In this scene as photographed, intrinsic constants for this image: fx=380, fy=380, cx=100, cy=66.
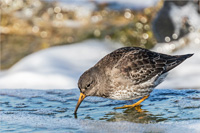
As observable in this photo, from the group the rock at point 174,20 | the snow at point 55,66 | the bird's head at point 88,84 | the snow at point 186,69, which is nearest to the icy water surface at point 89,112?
the bird's head at point 88,84

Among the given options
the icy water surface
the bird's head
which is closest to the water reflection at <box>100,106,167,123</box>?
the icy water surface

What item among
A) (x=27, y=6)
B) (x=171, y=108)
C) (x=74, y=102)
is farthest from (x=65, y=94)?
(x=27, y=6)

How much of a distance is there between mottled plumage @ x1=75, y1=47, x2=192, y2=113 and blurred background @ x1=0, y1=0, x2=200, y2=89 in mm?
3534

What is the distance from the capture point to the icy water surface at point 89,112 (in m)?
5.42

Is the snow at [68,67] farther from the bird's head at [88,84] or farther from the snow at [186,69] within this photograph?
the bird's head at [88,84]

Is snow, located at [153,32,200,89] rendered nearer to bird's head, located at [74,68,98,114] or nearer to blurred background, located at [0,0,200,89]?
blurred background, located at [0,0,200,89]

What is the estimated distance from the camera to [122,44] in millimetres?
11164

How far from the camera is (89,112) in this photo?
6270 mm

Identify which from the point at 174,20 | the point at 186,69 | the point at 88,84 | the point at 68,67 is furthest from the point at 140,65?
the point at 174,20

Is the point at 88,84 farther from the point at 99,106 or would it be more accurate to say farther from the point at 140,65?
the point at 140,65

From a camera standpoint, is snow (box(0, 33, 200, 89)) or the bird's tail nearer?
the bird's tail

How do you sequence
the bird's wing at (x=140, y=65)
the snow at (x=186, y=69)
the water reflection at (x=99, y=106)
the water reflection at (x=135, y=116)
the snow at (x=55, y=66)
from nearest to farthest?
the water reflection at (x=135, y=116)
the water reflection at (x=99, y=106)
the bird's wing at (x=140, y=65)
the snow at (x=186, y=69)
the snow at (x=55, y=66)

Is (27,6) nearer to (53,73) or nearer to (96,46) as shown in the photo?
(96,46)

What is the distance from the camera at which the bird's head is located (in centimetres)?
655
